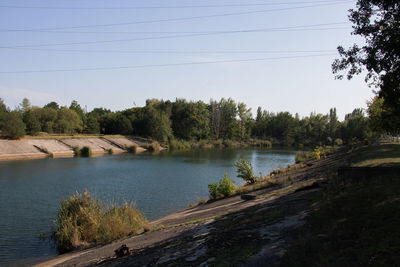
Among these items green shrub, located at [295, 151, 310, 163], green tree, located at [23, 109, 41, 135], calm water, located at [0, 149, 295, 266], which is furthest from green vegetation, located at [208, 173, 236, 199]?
green tree, located at [23, 109, 41, 135]

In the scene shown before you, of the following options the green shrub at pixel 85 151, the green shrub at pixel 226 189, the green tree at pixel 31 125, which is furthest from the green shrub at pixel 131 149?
the green shrub at pixel 226 189

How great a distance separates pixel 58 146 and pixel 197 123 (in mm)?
57494

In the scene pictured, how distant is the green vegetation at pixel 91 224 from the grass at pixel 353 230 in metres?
8.92

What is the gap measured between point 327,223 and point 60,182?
3027 centimetres

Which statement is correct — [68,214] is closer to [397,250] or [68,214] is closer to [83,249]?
[83,249]

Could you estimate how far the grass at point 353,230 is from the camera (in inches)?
236

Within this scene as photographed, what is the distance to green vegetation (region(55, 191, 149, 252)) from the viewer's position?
1499cm

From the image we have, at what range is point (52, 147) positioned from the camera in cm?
6694

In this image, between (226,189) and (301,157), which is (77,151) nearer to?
(301,157)

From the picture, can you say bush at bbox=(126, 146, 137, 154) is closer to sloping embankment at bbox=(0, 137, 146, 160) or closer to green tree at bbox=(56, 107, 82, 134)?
sloping embankment at bbox=(0, 137, 146, 160)

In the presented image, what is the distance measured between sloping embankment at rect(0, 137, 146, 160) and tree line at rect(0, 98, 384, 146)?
8230mm

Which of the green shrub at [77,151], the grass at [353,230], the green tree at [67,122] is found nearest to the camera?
the grass at [353,230]

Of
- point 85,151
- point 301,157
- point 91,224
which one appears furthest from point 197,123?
point 91,224

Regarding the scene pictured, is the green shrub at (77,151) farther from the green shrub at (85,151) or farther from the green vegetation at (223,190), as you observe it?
the green vegetation at (223,190)
